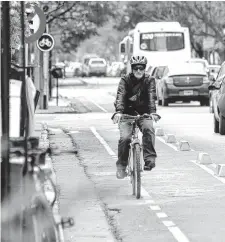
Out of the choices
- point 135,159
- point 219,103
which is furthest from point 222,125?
point 135,159

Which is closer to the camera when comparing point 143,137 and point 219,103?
point 143,137

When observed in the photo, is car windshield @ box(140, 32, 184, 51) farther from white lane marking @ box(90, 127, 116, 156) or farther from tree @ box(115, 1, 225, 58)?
white lane marking @ box(90, 127, 116, 156)

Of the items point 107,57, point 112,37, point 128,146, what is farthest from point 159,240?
point 107,57

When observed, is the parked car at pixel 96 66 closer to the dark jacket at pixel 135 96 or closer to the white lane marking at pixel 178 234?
the dark jacket at pixel 135 96

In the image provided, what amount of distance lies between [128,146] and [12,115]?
616 centimetres

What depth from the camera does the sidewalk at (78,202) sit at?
391 inches

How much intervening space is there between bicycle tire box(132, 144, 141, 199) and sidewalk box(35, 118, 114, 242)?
0.48m

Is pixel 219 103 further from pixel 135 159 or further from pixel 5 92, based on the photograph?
pixel 5 92

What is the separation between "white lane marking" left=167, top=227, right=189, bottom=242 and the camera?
9.62 metres

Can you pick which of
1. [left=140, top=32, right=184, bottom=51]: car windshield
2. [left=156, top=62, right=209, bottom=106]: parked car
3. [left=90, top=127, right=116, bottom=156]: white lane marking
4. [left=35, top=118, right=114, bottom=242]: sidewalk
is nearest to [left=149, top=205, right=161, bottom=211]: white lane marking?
[left=35, top=118, right=114, bottom=242]: sidewalk

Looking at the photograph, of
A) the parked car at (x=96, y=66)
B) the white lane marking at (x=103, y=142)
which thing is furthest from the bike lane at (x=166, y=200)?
the parked car at (x=96, y=66)

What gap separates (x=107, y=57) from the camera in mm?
153500

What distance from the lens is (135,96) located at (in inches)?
516

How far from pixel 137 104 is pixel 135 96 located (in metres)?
0.11
